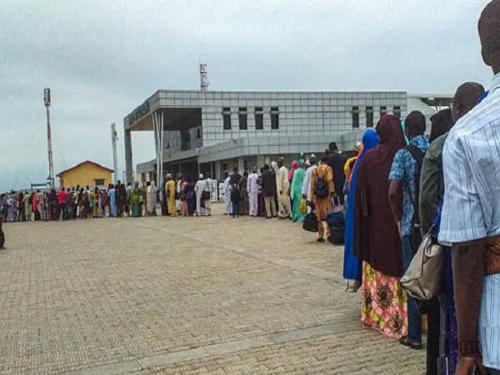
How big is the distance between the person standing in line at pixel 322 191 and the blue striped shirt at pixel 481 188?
785cm

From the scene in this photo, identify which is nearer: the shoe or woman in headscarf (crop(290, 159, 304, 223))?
the shoe

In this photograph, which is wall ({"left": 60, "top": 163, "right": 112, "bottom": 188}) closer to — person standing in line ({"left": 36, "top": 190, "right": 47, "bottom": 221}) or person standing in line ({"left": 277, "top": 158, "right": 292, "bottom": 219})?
person standing in line ({"left": 36, "top": 190, "right": 47, "bottom": 221})

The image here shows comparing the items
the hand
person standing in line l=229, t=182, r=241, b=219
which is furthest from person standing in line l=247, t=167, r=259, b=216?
the hand

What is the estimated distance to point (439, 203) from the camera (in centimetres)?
268

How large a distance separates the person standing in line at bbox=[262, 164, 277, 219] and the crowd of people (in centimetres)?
635

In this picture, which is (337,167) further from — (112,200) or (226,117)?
(226,117)

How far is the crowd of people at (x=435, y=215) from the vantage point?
151cm

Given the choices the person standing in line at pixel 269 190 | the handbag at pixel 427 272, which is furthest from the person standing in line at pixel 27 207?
the handbag at pixel 427 272

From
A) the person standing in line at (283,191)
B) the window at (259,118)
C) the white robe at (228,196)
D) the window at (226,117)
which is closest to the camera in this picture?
the person standing in line at (283,191)

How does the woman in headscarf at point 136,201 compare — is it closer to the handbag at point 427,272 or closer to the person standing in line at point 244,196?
the person standing in line at point 244,196

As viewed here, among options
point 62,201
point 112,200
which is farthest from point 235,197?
point 62,201

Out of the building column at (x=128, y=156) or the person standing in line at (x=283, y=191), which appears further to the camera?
the building column at (x=128, y=156)

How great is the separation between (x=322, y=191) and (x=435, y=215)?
22.4 ft

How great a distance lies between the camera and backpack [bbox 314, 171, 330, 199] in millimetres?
9500
